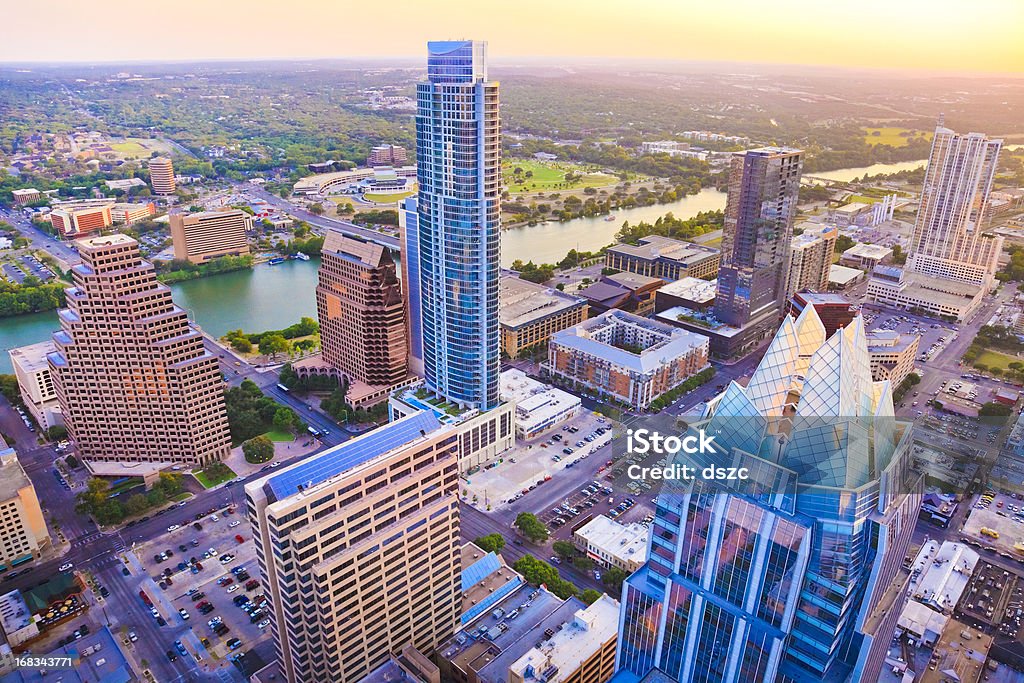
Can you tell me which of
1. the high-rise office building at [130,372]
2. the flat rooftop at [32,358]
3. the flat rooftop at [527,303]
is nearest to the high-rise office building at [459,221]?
the high-rise office building at [130,372]

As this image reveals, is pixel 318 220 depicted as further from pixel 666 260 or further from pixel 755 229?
pixel 755 229

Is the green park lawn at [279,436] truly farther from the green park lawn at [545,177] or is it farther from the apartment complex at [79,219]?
the green park lawn at [545,177]

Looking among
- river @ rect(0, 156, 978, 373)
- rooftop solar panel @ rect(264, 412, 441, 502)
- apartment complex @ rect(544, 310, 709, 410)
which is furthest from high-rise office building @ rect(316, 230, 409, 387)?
rooftop solar panel @ rect(264, 412, 441, 502)

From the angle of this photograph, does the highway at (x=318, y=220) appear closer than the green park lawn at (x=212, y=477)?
No

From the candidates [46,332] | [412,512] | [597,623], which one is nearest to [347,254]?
[412,512]

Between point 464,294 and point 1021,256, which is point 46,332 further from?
point 1021,256

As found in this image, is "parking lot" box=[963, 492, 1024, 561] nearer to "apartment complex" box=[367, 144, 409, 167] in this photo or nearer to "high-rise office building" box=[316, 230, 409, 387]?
"high-rise office building" box=[316, 230, 409, 387]
